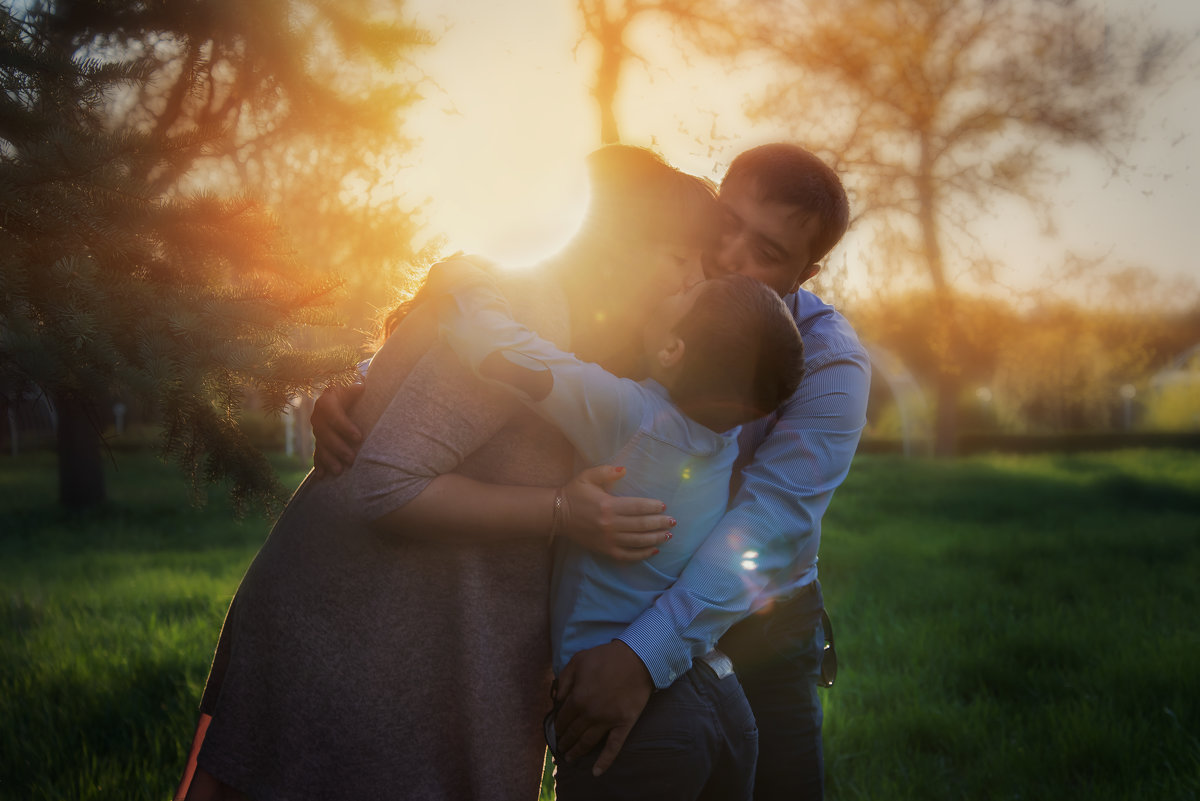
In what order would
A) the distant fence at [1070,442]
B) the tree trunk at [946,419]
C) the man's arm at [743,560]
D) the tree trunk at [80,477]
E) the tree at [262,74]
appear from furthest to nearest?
the distant fence at [1070,442] → the tree trunk at [946,419] → the tree trunk at [80,477] → the tree at [262,74] → the man's arm at [743,560]

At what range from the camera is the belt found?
61.8 inches

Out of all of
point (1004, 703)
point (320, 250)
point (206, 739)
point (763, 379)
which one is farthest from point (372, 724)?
point (320, 250)

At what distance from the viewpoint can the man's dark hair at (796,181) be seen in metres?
2.17

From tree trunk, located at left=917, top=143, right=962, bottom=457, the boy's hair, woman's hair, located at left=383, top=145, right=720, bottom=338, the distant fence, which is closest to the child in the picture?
the boy's hair

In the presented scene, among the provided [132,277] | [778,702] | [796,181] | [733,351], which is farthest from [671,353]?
[132,277]

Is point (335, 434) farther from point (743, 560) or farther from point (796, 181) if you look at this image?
point (796, 181)

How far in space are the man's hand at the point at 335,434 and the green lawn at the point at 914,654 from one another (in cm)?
232

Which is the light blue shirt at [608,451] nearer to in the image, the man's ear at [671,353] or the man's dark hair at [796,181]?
the man's ear at [671,353]

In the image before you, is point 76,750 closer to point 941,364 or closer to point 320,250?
point 320,250

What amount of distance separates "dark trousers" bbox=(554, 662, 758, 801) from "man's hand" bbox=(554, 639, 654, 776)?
33 mm

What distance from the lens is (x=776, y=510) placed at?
66.7 inches

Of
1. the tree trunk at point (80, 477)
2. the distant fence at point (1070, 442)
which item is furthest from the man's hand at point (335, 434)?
the distant fence at point (1070, 442)

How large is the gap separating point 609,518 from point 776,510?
43 cm

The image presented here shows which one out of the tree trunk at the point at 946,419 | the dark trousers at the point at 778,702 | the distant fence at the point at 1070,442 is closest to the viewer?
the dark trousers at the point at 778,702
